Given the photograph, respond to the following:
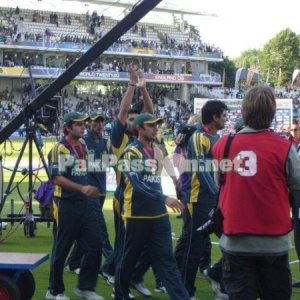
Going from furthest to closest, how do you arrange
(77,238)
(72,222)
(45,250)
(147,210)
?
(45,250)
(77,238)
(72,222)
(147,210)

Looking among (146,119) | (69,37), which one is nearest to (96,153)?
(146,119)

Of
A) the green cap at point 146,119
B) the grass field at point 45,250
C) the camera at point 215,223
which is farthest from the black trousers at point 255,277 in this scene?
the grass field at point 45,250

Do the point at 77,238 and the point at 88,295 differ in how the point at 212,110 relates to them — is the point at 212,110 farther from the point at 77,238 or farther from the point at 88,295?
the point at 88,295

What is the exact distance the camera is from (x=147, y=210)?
6125mm

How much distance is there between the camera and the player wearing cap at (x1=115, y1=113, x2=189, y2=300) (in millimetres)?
6109

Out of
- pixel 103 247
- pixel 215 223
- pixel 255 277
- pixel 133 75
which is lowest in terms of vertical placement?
pixel 103 247

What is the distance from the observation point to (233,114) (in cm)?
2812

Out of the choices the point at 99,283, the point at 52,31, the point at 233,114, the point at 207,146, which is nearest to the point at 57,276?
the point at 99,283

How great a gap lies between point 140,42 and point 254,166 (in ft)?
228

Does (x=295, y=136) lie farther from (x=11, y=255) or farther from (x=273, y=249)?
(x=273, y=249)

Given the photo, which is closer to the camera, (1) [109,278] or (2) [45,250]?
(1) [109,278]
